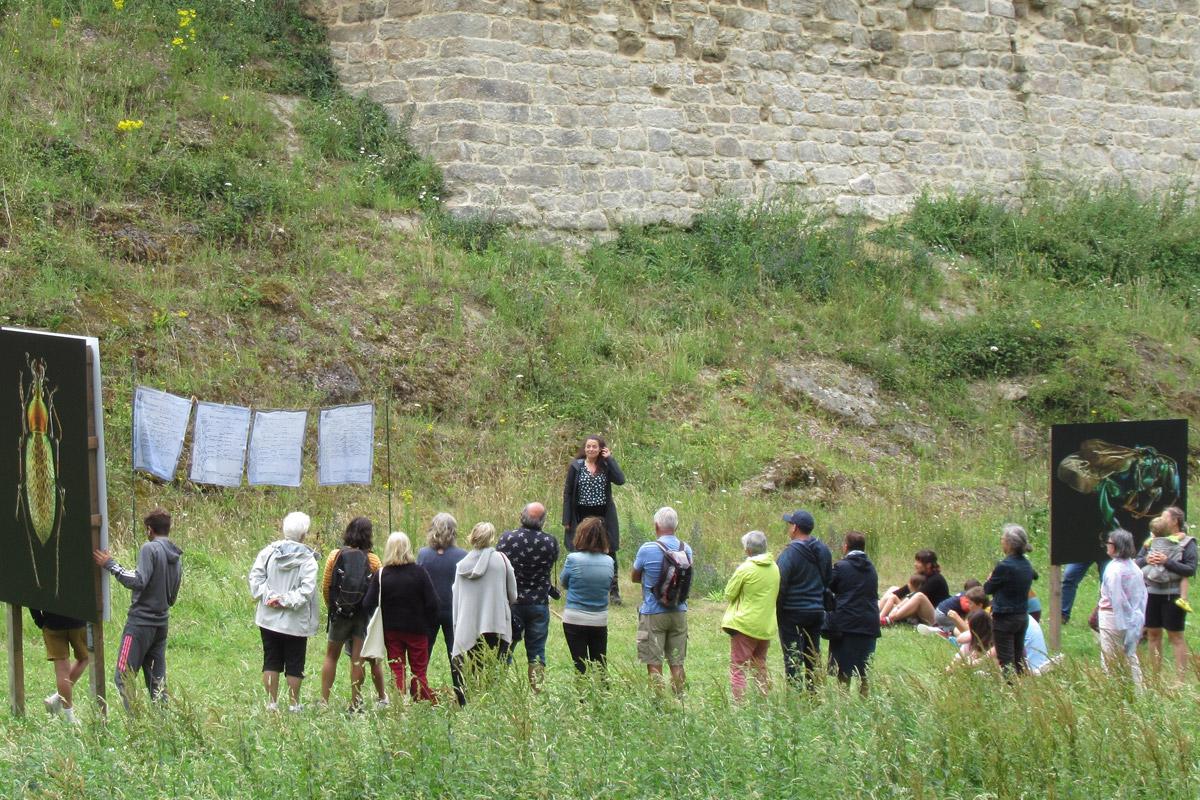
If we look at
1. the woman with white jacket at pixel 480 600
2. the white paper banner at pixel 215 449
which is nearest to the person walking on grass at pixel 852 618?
the woman with white jacket at pixel 480 600

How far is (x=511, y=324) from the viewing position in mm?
13711

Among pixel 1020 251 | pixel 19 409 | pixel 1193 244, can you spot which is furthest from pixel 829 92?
pixel 19 409

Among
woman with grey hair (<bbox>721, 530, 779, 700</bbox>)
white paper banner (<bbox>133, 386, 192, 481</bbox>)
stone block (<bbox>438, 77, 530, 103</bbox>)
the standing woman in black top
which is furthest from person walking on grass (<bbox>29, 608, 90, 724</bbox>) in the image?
stone block (<bbox>438, 77, 530, 103</bbox>)

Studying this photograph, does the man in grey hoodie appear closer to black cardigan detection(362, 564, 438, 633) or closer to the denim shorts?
black cardigan detection(362, 564, 438, 633)

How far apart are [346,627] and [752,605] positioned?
2.25 metres

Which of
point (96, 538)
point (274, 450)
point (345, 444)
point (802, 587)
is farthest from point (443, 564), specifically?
point (274, 450)

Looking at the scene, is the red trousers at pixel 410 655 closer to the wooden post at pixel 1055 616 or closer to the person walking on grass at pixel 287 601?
the person walking on grass at pixel 287 601

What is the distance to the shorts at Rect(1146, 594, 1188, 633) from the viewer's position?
9.47 meters

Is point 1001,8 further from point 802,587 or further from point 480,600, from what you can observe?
point 480,600

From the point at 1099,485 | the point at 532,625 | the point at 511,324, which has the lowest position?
the point at 532,625

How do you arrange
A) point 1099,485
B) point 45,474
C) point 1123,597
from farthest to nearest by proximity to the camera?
point 1099,485
point 1123,597
point 45,474

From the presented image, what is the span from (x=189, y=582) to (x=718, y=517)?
13.9 feet

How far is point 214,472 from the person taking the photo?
1042 centimetres

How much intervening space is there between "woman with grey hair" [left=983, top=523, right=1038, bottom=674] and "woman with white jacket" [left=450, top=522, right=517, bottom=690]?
289 centimetres
